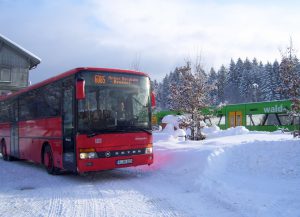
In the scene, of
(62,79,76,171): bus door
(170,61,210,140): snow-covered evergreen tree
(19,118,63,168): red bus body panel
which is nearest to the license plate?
(62,79,76,171): bus door

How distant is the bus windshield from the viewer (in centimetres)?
1042

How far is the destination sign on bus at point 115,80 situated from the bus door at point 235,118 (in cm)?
2292

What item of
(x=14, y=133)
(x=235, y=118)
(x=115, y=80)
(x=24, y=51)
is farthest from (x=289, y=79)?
(x=24, y=51)

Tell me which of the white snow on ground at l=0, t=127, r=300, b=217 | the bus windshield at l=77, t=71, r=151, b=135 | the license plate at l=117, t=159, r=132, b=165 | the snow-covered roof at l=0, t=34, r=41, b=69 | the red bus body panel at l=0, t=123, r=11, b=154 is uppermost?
the snow-covered roof at l=0, t=34, r=41, b=69

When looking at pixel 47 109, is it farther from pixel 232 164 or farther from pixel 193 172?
pixel 232 164

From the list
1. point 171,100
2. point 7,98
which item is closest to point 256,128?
point 171,100

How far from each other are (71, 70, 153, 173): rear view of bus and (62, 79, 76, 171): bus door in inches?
1.2

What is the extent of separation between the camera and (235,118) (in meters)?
33.5

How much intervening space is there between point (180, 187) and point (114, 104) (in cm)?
299

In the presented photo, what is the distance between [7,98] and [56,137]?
765 cm

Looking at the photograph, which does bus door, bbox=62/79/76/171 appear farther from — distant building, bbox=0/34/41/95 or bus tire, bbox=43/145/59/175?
distant building, bbox=0/34/41/95

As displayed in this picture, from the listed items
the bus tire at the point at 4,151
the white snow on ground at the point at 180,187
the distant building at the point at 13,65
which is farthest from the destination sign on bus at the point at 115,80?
the distant building at the point at 13,65

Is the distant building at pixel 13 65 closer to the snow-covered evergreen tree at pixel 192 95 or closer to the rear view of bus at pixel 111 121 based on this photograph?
the snow-covered evergreen tree at pixel 192 95

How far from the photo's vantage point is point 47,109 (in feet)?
41.4
